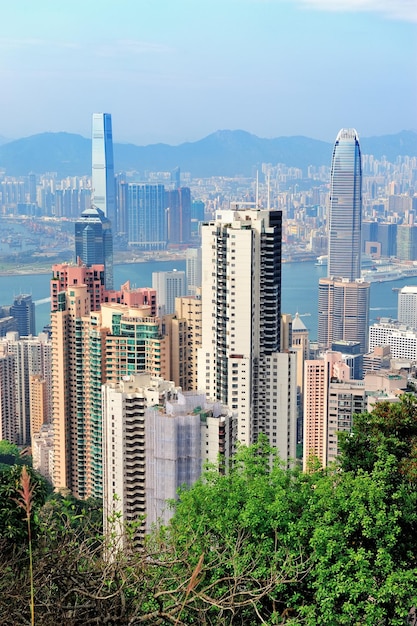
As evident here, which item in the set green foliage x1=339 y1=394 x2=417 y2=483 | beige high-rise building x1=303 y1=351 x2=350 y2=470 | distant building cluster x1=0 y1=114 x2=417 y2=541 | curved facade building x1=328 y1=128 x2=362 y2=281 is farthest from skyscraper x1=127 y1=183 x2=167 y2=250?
green foliage x1=339 y1=394 x2=417 y2=483

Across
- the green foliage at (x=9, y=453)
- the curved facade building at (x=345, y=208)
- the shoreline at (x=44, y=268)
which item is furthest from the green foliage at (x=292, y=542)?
the curved facade building at (x=345, y=208)

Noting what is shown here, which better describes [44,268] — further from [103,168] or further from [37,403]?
[37,403]

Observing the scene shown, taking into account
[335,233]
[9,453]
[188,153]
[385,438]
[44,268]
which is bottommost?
[9,453]

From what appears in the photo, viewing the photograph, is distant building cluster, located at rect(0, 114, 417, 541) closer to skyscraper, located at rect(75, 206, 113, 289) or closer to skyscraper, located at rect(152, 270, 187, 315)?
skyscraper, located at rect(152, 270, 187, 315)

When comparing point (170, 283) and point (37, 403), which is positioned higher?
point (170, 283)

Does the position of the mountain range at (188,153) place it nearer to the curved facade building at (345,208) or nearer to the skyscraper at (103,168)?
the skyscraper at (103,168)

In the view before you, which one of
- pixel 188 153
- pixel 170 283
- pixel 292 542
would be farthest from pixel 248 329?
pixel 188 153
